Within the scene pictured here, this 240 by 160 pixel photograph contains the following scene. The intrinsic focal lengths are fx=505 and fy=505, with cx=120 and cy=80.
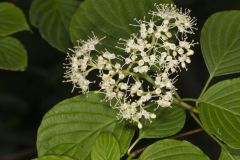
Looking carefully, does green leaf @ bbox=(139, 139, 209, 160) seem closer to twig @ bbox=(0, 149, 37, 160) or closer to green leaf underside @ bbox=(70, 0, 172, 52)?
green leaf underside @ bbox=(70, 0, 172, 52)

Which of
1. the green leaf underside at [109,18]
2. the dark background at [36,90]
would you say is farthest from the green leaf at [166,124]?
the dark background at [36,90]

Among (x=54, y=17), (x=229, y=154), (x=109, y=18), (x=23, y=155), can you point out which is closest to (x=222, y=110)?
(x=229, y=154)

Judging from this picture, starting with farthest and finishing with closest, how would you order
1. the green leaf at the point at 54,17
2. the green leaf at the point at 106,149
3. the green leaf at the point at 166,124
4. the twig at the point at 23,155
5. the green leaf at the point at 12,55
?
1. the twig at the point at 23,155
2. the green leaf at the point at 54,17
3. the green leaf at the point at 12,55
4. the green leaf at the point at 166,124
5. the green leaf at the point at 106,149

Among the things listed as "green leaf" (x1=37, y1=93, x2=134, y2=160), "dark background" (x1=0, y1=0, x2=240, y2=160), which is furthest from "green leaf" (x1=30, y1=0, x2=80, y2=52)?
"dark background" (x1=0, y1=0, x2=240, y2=160)

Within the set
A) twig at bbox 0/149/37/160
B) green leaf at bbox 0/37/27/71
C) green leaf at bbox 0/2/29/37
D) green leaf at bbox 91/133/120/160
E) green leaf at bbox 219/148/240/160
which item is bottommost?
twig at bbox 0/149/37/160

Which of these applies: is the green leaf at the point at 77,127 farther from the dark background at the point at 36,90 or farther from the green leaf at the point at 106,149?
the dark background at the point at 36,90
